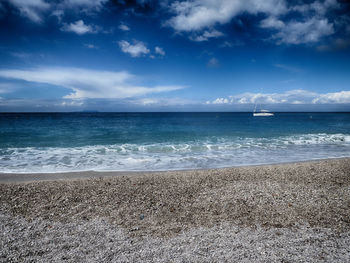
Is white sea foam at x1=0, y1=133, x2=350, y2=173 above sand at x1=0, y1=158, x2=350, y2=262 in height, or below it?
below

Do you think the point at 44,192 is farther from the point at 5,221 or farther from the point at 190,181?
the point at 190,181

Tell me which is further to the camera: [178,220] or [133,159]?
[133,159]

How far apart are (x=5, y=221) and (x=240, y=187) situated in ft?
21.8

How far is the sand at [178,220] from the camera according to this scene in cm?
373

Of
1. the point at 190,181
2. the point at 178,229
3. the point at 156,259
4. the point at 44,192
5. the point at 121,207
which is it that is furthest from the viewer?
the point at 190,181

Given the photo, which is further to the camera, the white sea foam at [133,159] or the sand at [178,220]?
the white sea foam at [133,159]

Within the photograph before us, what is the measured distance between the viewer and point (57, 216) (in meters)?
5.08

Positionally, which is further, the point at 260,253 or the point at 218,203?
the point at 218,203

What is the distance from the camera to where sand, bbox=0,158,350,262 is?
147 inches

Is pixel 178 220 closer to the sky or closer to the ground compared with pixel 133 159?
closer to the sky

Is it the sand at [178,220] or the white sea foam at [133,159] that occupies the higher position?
the sand at [178,220]

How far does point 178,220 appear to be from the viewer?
4.87 m

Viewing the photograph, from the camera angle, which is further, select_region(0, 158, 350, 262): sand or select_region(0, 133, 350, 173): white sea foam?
select_region(0, 133, 350, 173): white sea foam

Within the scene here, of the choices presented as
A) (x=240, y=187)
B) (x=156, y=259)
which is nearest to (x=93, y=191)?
(x=156, y=259)
